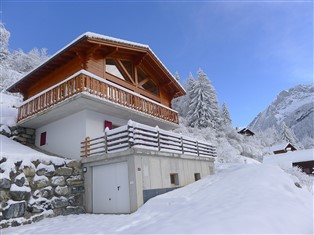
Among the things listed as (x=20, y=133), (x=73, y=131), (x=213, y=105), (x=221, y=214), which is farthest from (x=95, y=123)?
(x=213, y=105)

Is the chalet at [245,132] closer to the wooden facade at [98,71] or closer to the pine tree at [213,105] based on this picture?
the pine tree at [213,105]

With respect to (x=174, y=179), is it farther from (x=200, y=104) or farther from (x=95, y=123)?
(x=200, y=104)

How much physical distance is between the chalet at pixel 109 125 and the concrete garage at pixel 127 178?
35mm

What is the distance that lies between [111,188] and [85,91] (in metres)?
4.72

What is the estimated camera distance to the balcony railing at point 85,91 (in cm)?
1154

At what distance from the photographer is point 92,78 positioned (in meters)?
11.9

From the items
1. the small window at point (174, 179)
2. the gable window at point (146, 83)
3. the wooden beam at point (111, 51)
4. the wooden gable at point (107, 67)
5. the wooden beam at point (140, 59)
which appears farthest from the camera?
the gable window at point (146, 83)

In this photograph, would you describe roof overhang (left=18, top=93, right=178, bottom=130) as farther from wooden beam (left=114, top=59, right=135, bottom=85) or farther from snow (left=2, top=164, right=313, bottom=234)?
snow (left=2, top=164, right=313, bottom=234)

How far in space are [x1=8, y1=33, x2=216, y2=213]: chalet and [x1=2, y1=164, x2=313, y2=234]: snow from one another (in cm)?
152

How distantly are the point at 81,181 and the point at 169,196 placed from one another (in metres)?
4.59

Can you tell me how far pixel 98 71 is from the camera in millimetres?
13867

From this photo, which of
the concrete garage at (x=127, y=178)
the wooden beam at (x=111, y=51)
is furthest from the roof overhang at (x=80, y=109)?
the wooden beam at (x=111, y=51)

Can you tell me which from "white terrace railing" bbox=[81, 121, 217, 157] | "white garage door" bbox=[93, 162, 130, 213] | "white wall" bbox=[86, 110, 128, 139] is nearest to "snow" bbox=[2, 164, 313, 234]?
"white garage door" bbox=[93, 162, 130, 213]

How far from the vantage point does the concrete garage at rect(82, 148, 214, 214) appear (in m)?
9.88
